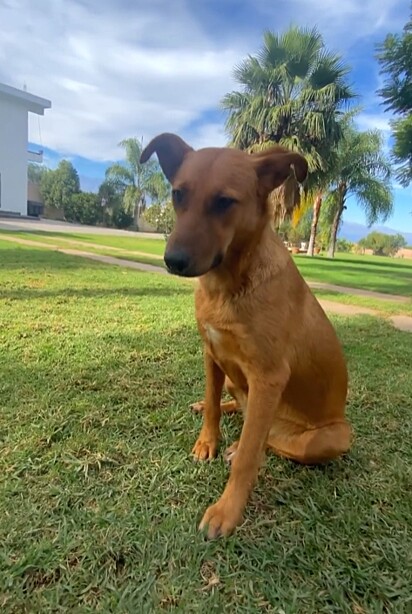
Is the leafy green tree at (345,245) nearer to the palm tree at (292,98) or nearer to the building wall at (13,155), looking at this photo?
the palm tree at (292,98)

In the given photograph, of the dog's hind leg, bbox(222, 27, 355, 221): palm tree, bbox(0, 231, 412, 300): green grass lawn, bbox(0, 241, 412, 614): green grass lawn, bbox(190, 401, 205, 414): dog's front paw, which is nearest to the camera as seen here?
bbox(0, 241, 412, 614): green grass lawn

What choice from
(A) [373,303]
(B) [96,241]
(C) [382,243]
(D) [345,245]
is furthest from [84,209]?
(A) [373,303]

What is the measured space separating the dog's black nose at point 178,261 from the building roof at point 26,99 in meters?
49.2

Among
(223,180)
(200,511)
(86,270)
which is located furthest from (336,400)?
(86,270)

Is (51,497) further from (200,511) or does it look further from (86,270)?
(86,270)

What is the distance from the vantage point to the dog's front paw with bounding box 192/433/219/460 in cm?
196

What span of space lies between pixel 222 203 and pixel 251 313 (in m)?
0.44

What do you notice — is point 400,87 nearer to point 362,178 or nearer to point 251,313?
point 251,313

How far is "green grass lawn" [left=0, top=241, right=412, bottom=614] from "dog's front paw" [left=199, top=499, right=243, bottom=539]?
0.04 m

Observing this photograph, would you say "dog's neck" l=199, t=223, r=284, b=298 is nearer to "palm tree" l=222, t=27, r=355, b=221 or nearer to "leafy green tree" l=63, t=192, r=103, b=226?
"palm tree" l=222, t=27, r=355, b=221

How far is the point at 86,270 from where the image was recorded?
26.3 ft

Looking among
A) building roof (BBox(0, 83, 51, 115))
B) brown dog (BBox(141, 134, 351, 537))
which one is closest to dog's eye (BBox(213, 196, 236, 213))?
brown dog (BBox(141, 134, 351, 537))

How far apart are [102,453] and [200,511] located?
567 millimetres

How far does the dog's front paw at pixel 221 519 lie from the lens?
149cm
